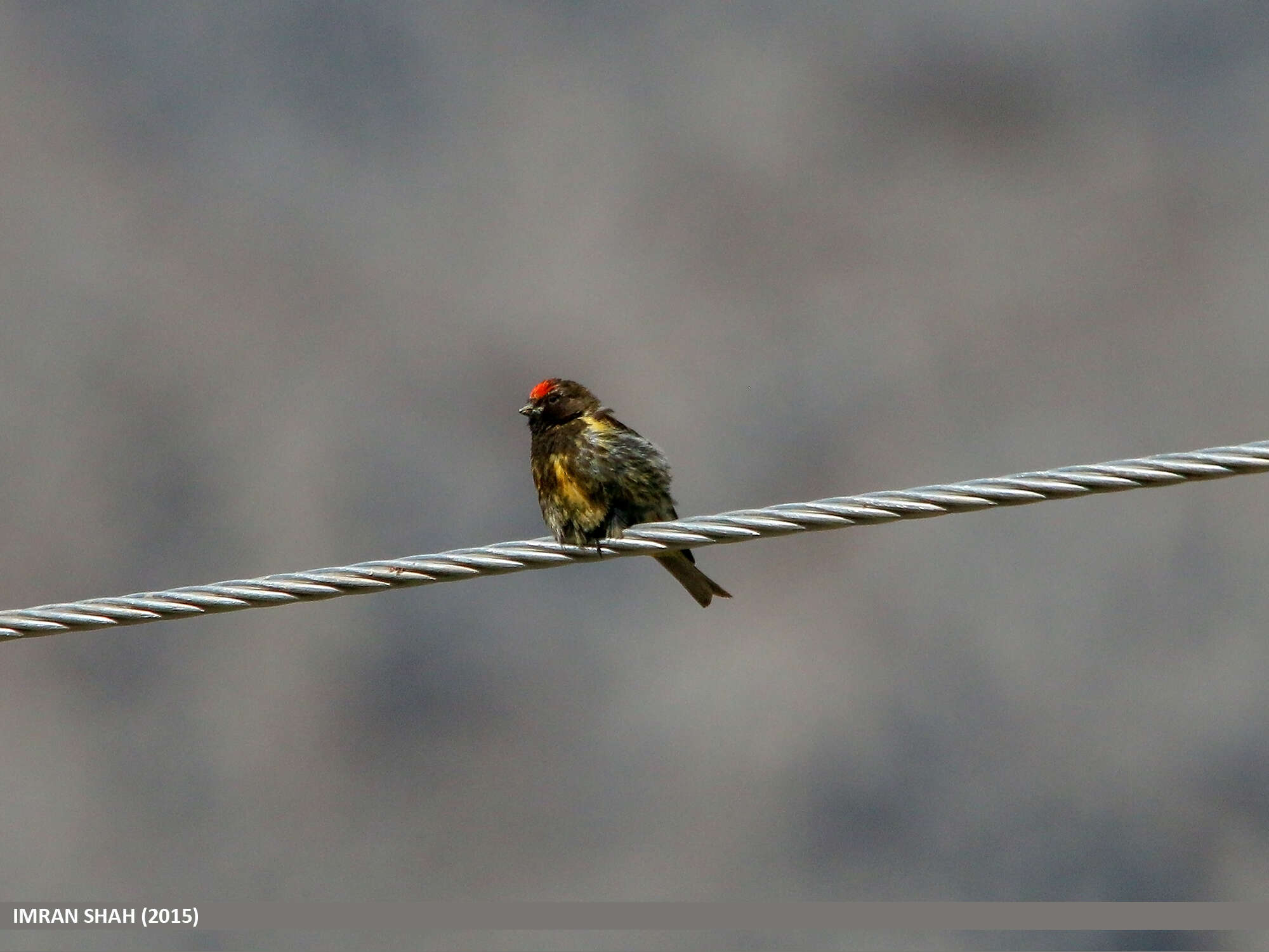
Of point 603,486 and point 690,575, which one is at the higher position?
point 603,486

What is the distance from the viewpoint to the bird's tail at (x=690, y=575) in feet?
21.0

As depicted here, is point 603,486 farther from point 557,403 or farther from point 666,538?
point 666,538

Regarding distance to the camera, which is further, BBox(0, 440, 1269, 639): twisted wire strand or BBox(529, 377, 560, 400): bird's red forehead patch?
BBox(529, 377, 560, 400): bird's red forehead patch

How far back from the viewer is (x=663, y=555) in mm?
6320

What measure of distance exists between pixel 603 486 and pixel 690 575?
1.57ft

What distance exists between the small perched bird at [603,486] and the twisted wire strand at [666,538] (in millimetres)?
1487

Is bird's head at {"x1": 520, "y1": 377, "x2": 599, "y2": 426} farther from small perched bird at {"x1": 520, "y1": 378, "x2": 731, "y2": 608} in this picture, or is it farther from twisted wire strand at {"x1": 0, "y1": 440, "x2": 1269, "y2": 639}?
twisted wire strand at {"x1": 0, "y1": 440, "x2": 1269, "y2": 639}

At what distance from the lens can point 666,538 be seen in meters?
4.83

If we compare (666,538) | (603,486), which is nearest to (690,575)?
(603,486)

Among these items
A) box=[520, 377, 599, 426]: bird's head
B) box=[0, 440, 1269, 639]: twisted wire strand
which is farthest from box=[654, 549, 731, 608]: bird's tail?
box=[0, 440, 1269, 639]: twisted wire strand

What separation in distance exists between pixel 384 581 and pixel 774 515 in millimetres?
1080

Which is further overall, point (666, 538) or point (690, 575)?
point (690, 575)

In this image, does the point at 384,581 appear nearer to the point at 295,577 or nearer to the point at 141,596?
the point at 295,577

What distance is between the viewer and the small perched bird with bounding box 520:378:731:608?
6430 mm
